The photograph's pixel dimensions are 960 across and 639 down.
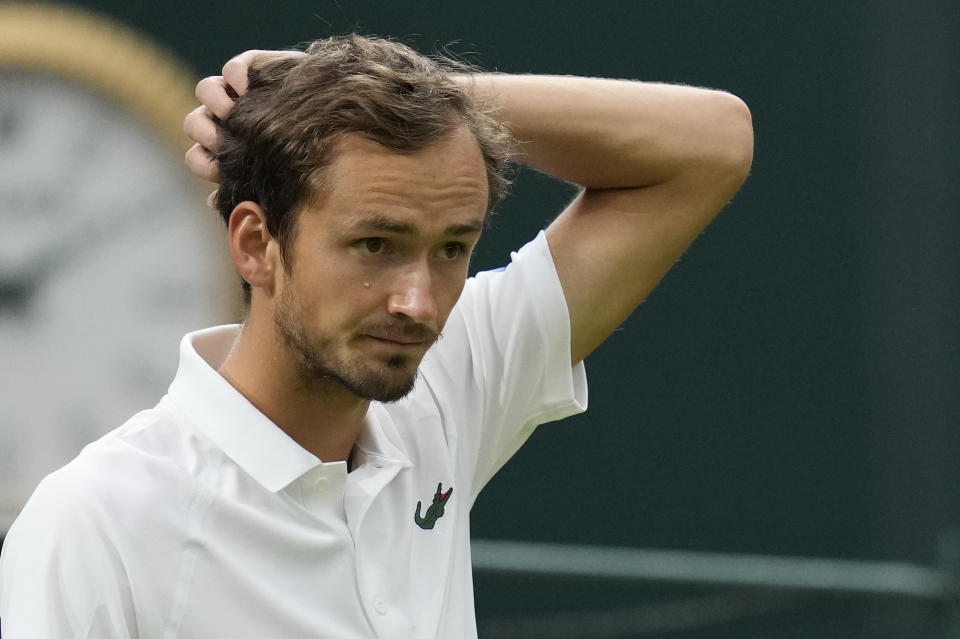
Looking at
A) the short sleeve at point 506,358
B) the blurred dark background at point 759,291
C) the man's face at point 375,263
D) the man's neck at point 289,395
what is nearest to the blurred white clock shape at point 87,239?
the blurred dark background at point 759,291

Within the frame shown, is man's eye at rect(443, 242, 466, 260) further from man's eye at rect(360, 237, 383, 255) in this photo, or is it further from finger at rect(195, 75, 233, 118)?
finger at rect(195, 75, 233, 118)

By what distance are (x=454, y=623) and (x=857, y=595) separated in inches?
84.5

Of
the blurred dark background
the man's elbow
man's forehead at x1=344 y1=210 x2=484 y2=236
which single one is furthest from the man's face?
the blurred dark background

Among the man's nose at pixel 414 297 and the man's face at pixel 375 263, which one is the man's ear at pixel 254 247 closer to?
the man's face at pixel 375 263

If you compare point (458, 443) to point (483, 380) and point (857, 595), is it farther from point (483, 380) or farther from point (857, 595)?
point (857, 595)

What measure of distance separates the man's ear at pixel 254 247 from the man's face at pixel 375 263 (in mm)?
43

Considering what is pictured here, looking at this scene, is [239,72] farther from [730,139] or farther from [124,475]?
[730,139]

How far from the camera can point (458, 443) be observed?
1919 millimetres

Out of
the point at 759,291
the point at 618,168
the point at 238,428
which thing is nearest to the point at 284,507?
the point at 238,428

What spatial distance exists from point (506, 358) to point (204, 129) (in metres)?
0.46

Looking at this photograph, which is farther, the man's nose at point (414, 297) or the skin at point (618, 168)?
the skin at point (618, 168)

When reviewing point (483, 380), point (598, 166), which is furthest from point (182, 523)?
point (598, 166)

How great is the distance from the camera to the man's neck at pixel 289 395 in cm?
172

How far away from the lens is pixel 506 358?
1.95 meters
